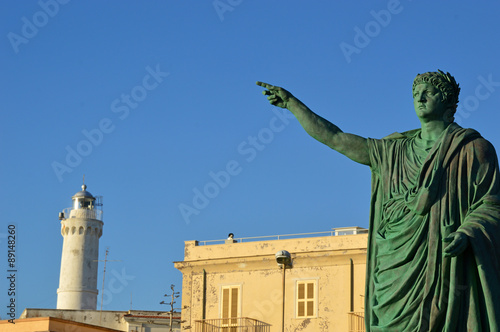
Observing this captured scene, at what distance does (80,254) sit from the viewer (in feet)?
273

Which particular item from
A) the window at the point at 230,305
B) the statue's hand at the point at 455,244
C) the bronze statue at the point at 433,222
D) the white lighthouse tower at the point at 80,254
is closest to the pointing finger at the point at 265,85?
the bronze statue at the point at 433,222

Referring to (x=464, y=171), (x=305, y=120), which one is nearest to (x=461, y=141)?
(x=464, y=171)

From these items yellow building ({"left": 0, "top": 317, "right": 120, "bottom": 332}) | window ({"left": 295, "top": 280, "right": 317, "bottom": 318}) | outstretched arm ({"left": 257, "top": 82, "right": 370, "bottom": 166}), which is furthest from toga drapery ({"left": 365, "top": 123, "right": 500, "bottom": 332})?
window ({"left": 295, "top": 280, "right": 317, "bottom": 318})

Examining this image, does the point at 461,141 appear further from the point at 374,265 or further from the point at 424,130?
the point at 374,265

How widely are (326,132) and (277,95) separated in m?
0.46

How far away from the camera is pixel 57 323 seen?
35.5 meters

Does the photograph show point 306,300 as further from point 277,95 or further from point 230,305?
point 277,95

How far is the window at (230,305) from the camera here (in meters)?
39.9

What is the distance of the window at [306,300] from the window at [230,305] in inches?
99.0

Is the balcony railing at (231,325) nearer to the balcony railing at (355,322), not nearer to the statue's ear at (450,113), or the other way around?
the balcony railing at (355,322)

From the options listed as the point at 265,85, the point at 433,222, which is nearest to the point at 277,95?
the point at 265,85

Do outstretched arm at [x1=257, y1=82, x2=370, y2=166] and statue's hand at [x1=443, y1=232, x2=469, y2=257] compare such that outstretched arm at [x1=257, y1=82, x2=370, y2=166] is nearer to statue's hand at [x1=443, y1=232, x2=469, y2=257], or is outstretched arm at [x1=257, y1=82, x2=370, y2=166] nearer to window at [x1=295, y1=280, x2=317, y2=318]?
statue's hand at [x1=443, y1=232, x2=469, y2=257]

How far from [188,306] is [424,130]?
35.1 meters

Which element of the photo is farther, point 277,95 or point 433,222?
point 277,95
